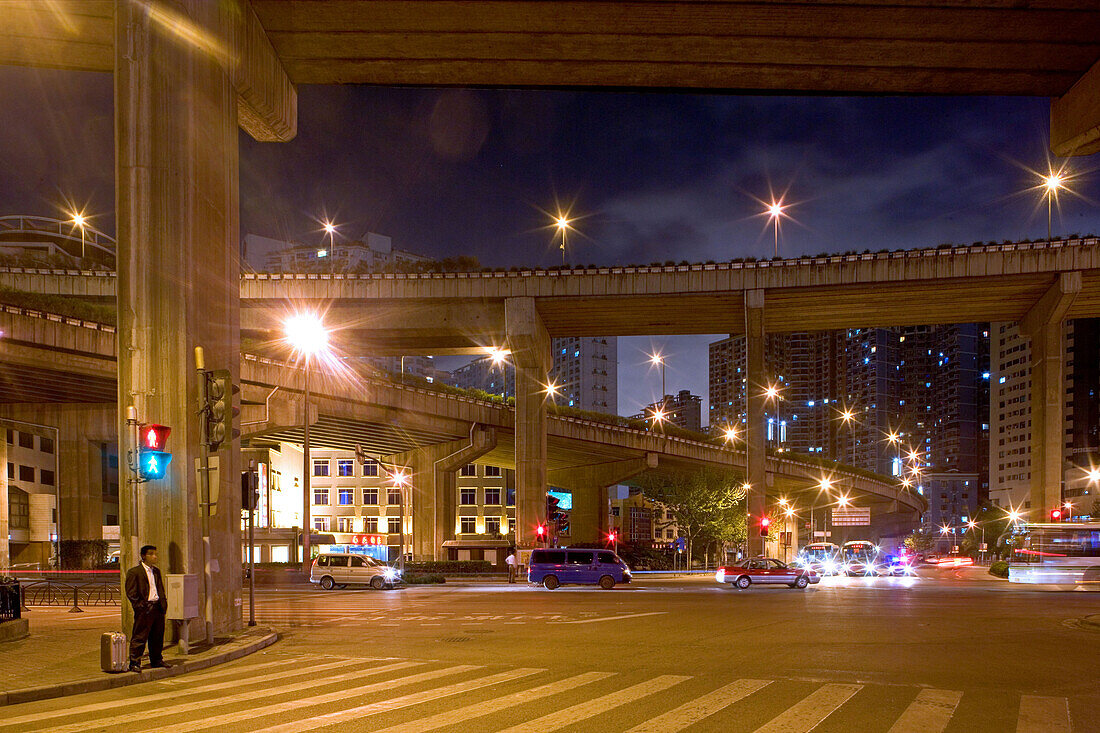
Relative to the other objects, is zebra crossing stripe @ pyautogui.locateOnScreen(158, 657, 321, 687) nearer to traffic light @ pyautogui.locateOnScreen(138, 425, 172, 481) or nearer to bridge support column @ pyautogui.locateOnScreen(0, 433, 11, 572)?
traffic light @ pyautogui.locateOnScreen(138, 425, 172, 481)

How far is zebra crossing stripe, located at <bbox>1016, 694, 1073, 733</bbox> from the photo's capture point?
9398mm

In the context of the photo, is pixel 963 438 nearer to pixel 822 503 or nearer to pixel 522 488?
pixel 822 503

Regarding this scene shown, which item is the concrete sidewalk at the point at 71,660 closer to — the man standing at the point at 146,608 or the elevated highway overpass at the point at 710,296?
the man standing at the point at 146,608

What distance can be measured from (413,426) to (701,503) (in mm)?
27143

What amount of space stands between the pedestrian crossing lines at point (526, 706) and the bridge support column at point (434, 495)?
201 ft

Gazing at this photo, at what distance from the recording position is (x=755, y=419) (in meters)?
63.6

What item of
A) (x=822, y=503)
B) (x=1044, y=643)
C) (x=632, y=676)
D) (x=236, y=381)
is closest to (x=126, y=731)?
(x=632, y=676)

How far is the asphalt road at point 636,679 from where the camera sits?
9.72 m

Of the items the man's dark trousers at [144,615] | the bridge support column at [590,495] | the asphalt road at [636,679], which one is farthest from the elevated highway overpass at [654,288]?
the man's dark trousers at [144,615]

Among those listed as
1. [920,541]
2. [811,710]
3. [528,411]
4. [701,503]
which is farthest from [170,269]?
[920,541]

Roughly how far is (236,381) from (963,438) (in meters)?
205

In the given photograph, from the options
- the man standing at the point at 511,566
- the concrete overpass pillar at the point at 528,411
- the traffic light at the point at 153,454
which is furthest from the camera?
the concrete overpass pillar at the point at 528,411

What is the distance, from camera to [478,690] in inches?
457

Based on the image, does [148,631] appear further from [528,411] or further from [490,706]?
[528,411]
